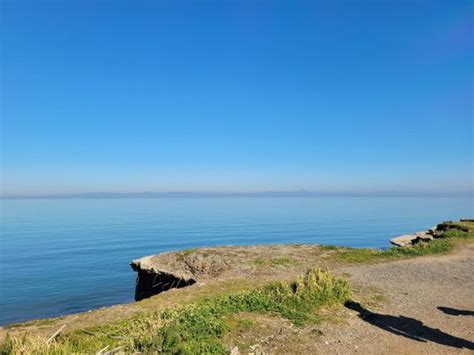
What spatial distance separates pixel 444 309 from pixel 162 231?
208 ft

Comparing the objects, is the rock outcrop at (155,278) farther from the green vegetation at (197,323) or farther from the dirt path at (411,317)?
the dirt path at (411,317)

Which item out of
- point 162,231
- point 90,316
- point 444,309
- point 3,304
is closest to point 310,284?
point 444,309

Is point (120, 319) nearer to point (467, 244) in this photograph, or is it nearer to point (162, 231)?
point (467, 244)

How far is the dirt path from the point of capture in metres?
9.31

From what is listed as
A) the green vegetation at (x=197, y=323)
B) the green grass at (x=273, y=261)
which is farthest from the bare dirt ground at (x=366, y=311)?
the green vegetation at (x=197, y=323)

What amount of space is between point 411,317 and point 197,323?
278 inches

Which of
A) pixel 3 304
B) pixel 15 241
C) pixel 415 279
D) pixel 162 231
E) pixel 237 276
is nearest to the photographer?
pixel 415 279

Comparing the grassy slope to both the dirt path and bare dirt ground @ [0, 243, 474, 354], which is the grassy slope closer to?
bare dirt ground @ [0, 243, 474, 354]

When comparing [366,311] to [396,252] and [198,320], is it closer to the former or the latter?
[198,320]

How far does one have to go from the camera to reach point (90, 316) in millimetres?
12109

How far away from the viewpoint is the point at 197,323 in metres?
9.99

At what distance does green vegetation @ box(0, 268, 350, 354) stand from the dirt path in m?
1.19

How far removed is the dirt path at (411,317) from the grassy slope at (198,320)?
1241mm

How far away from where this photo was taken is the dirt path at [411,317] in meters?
9.31
